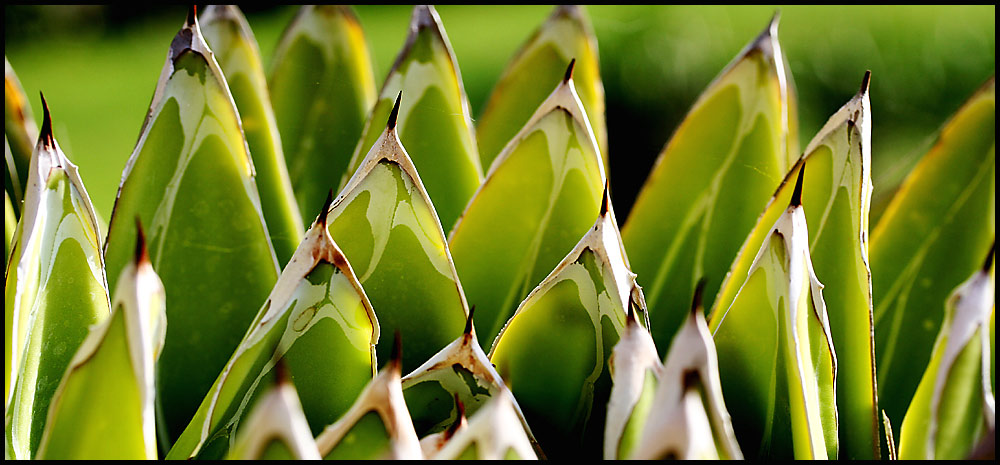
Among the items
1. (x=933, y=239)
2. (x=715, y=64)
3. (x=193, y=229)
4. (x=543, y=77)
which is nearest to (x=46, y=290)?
(x=193, y=229)

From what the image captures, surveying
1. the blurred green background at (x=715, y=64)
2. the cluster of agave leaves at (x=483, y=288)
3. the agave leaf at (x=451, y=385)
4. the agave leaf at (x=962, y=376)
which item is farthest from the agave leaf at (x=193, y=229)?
the blurred green background at (x=715, y=64)

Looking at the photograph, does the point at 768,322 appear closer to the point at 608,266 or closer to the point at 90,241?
the point at 608,266

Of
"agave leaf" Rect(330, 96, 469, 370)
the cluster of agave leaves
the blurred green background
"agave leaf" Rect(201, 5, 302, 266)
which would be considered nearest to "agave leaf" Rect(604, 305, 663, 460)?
the cluster of agave leaves

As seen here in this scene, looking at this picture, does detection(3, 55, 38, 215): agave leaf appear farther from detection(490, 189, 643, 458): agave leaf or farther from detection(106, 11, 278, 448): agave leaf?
detection(490, 189, 643, 458): agave leaf

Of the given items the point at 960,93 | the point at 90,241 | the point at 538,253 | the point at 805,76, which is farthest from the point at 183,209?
the point at 960,93

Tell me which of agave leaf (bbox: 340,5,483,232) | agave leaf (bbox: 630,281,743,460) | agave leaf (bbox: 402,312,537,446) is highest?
agave leaf (bbox: 340,5,483,232)

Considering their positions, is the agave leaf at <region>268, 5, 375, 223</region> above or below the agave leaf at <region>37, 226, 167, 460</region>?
above
